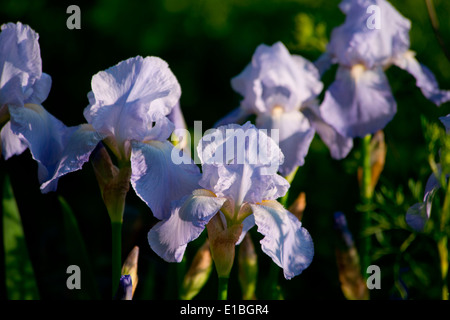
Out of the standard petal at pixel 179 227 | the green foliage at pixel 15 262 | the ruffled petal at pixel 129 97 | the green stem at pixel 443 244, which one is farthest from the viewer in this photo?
the green foliage at pixel 15 262

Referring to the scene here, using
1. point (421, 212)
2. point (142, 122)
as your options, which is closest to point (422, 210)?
point (421, 212)

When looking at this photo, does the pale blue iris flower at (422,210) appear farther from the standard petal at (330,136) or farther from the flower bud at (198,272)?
the flower bud at (198,272)

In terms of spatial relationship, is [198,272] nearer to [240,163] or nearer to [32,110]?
[240,163]

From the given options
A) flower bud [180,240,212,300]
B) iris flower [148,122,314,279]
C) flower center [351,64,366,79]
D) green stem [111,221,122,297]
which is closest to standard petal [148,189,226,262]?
iris flower [148,122,314,279]

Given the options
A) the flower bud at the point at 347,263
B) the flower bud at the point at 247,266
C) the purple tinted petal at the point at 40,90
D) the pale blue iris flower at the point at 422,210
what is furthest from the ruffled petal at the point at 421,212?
the purple tinted petal at the point at 40,90
